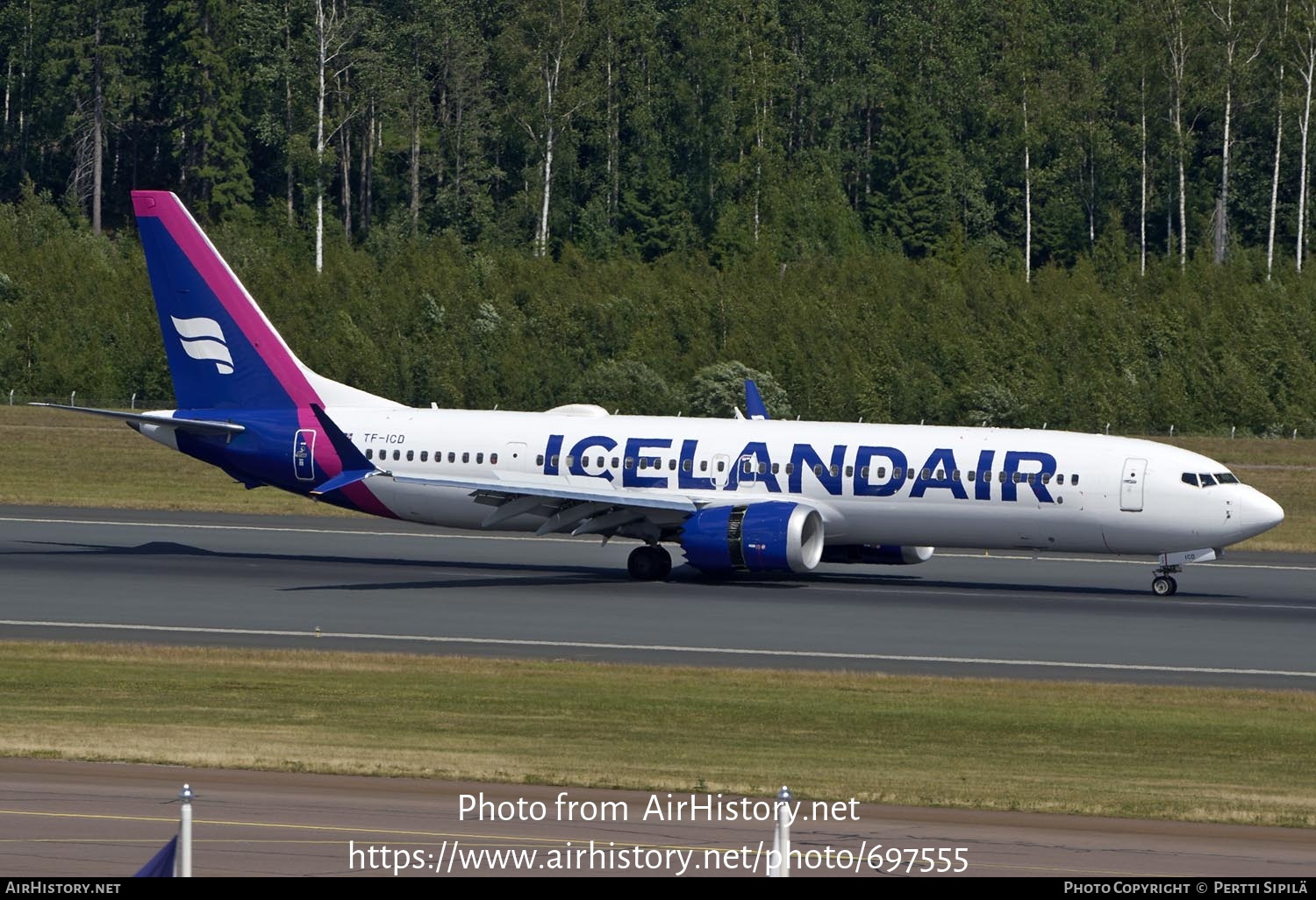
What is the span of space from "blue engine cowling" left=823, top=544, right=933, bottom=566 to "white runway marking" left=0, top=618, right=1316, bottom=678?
1185cm

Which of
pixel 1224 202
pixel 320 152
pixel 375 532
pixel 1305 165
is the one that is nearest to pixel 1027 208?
pixel 1224 202

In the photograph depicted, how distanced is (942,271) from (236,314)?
58548mm

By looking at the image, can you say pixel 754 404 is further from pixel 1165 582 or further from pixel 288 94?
pixel 288 94

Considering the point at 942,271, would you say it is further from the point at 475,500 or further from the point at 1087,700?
the point at 1087,700

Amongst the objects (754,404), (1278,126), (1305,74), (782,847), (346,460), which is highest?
(1305,74)

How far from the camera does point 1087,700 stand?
28578 millimetres

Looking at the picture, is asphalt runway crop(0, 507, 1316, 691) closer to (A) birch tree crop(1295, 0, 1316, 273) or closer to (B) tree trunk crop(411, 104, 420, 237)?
(A) birch tree crop(1295, 0, 1316, 273)

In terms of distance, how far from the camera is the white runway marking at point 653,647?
104ft

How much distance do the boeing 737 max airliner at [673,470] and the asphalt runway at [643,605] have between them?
Answer: 1233 millimetres

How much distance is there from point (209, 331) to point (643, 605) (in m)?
14.5

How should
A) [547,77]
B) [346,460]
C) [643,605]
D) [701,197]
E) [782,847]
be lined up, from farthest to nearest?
[701,197] → [547,77] → [346,460] → [643,605] → [782,847]

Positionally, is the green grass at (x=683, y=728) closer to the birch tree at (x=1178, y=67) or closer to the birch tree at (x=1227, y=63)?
the birch tree at (x=1227, y=63)

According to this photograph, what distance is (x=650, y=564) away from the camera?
44000 mm

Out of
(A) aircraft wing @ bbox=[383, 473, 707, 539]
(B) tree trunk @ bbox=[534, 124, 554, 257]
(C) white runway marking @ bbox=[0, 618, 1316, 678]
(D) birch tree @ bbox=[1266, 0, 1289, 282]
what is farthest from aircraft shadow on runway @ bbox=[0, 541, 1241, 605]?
(B) tree trunk @ bbox=[534, 124, 554, 257]
